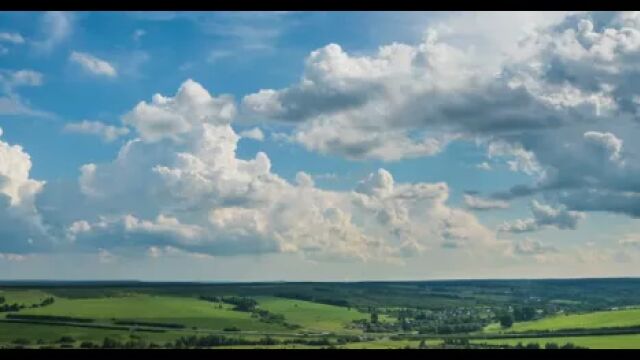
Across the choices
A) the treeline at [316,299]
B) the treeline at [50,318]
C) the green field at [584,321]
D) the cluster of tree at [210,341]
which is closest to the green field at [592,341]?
the green field at [584,321]

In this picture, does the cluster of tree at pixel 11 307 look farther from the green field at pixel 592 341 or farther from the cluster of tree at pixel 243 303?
the green field at pixel 592 341

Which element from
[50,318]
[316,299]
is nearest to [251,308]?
[316,299]

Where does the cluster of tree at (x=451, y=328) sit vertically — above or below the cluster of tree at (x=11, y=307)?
below

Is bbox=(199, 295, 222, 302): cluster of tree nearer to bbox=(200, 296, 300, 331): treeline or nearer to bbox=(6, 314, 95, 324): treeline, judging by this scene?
bbox=(200, 296, 300, 331): treeline

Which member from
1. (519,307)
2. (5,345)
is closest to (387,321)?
(519,307)

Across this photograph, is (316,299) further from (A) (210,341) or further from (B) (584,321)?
(B) (584,321)
